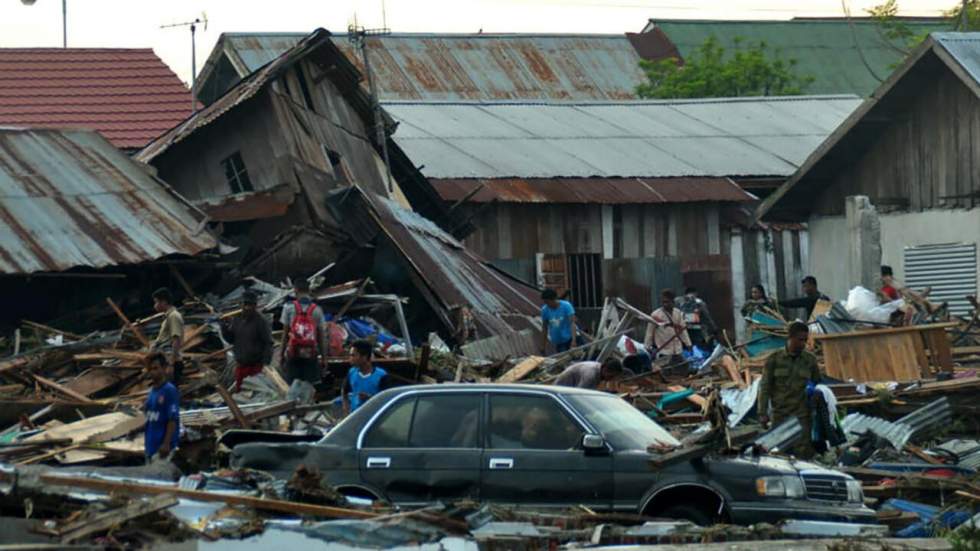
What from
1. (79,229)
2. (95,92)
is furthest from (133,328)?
(95,92)

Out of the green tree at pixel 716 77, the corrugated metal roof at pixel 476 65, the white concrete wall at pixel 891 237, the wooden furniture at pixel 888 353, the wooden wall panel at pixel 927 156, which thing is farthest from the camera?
the green tree at pixel 716 77

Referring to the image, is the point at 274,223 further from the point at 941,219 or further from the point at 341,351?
the point at 941,219

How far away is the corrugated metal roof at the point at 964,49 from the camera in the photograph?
2641 cm

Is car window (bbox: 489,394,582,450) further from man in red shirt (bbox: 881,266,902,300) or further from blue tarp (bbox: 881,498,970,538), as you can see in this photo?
man in red shirt (bbox: 881,266,902,300)

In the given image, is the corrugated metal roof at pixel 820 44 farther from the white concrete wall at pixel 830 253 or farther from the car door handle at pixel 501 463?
the car door handle at pixel 501 463

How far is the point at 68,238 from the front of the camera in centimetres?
2439

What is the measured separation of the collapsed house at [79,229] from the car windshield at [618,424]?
11.1 metres

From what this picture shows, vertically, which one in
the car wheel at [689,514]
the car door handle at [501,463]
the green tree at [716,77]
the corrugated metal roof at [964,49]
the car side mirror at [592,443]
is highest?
the green tree at [716,77]

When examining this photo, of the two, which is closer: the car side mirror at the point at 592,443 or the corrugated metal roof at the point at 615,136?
the car side mirror at the point at 592,443

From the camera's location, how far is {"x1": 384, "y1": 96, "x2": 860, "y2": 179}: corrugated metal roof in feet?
127

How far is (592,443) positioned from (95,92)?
2742 cm

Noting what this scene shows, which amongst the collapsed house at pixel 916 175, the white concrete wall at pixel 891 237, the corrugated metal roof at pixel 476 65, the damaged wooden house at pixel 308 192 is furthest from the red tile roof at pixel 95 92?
the collapsed house at pixel 916 175

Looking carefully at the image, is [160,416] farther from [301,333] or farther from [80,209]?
[80,209]

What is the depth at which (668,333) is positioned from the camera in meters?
26.2
